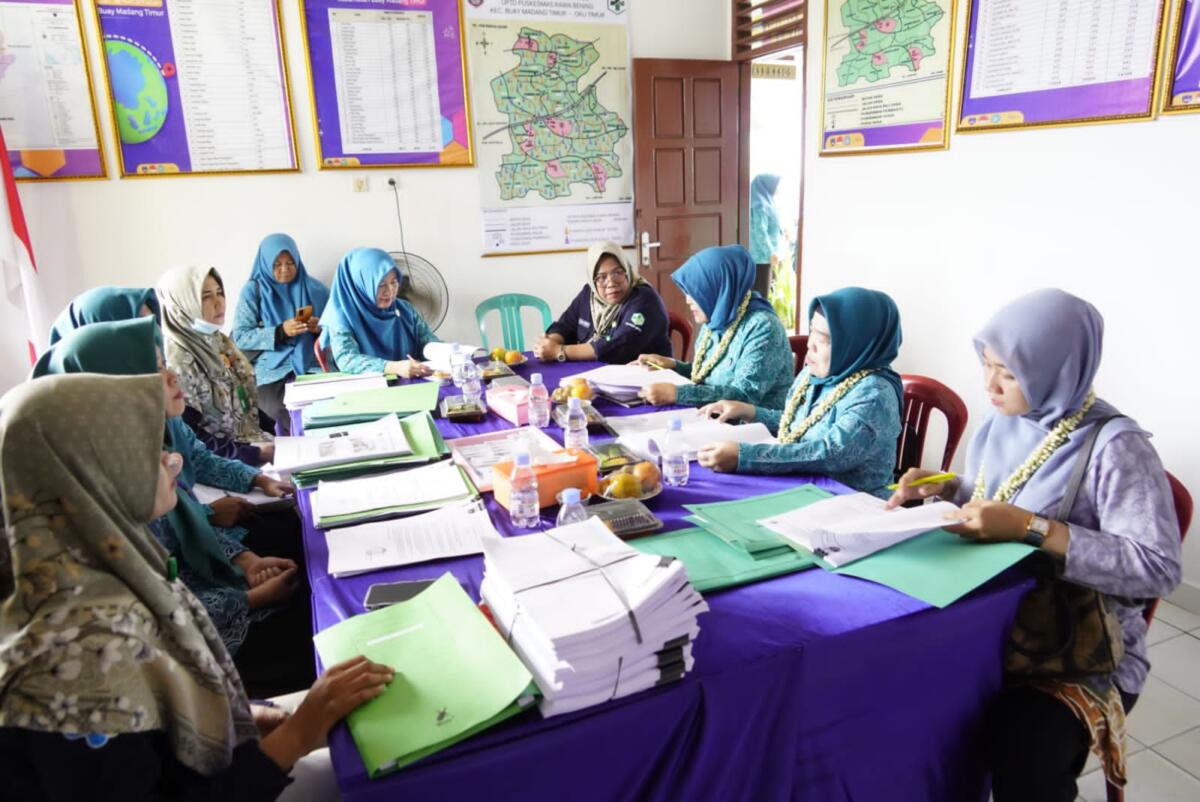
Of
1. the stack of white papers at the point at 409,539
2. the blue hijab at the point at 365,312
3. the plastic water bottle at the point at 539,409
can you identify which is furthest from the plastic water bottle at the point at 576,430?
the blue hijab at the point at 365,312

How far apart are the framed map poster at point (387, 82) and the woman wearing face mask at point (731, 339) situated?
2139mm

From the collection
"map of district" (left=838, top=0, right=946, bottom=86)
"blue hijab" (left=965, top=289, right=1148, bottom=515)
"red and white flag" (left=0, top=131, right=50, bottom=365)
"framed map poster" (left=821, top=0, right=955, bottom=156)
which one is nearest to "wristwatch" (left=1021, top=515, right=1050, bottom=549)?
"blue hijab" (left=965, top=289, right=1148, bottom=515)

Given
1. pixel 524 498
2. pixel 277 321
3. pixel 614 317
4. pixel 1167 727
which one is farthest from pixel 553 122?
pixel 1167 727

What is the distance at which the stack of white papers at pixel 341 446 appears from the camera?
1.73m

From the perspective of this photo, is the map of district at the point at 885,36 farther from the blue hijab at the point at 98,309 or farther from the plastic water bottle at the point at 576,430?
the blue hijab at the point at 98,309

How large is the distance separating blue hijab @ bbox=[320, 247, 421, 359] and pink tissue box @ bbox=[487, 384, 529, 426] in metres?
0.99

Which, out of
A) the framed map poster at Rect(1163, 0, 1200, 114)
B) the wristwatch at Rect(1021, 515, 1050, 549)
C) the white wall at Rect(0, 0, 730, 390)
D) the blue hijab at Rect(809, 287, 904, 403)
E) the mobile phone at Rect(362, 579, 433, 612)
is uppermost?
the framed map poster at Rect(1163, 0, 1200, 114)

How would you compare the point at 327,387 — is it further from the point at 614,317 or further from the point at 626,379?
the point at 614,317

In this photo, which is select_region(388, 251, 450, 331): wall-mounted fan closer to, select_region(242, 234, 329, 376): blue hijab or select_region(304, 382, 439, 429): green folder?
select_region(242, 234, 329, 376): blue hijab

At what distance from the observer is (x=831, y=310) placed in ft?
5.75

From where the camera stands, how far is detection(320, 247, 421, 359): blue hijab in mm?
3047

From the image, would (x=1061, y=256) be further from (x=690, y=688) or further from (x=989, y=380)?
(x=690, y=688)

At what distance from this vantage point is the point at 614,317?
313cm

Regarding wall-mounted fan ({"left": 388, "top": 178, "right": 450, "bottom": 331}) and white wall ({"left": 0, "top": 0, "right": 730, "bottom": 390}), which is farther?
wall-mounted fan ({"left": 388, "top": 178, "right": 450, "bottom": 331})
